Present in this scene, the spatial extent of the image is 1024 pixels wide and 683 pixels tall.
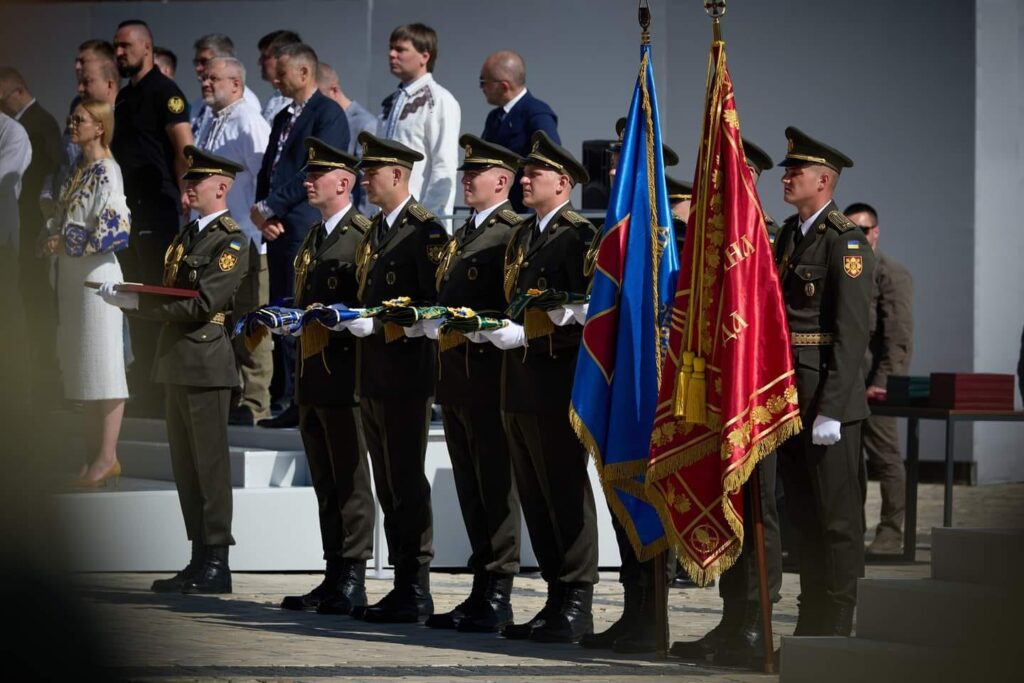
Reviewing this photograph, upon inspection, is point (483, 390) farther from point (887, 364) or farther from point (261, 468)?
point (887, 364)

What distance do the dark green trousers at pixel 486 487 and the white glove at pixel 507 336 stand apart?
0.51m

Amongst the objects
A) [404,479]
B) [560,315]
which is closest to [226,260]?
[404,479]

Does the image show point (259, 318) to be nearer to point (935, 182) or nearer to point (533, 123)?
point (533, 123)

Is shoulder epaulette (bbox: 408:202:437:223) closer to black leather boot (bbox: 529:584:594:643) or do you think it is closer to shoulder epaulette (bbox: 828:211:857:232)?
black leather boot (bbox: 529:584:594:643)

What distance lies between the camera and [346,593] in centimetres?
664

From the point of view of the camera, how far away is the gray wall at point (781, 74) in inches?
440

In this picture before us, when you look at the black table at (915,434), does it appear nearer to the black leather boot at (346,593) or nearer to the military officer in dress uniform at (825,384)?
the military officer in dress uniform at (825,384)

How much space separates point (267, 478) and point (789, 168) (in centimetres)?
368

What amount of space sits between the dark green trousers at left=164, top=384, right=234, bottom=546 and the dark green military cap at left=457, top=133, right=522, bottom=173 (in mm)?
1838

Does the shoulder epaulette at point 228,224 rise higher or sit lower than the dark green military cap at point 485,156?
lower

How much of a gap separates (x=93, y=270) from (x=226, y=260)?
4.29 ft

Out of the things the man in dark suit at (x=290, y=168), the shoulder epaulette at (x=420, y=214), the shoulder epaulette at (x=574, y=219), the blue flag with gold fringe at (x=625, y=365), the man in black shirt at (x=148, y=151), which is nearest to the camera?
the blue flag with gold fringe at (x=625, y=365)

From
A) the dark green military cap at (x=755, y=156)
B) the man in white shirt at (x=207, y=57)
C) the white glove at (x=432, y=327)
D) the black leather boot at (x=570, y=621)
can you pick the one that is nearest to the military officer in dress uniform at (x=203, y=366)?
the white glove at (x=432, y=327)

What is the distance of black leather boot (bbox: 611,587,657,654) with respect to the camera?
550 cm
